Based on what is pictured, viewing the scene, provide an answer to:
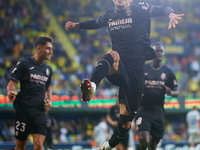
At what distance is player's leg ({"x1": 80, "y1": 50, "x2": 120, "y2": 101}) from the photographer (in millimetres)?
4382

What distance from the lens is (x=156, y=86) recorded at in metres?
7.55

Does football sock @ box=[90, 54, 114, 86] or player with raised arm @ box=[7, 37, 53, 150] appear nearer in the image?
football sock @ box=[90, 54, 114, 86]

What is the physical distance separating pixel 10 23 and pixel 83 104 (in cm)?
875

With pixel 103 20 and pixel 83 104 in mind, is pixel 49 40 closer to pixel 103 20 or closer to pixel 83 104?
pixel 103 20

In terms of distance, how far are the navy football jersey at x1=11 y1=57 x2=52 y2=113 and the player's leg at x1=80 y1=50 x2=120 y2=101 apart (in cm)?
202

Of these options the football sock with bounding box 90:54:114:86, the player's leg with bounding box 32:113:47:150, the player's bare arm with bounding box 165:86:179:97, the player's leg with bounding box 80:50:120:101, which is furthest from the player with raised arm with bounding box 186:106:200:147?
the football sock with bounding box 90:54:114:86

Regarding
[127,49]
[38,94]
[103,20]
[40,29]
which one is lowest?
[38,94]

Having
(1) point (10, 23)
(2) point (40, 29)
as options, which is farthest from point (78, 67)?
(1) point (10, 23)

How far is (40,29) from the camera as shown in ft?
76.8

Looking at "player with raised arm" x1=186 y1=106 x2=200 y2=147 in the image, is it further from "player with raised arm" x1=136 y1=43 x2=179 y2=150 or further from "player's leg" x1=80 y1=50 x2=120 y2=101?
"player's leg" x1=80 y1=50 x2=120 y2=101

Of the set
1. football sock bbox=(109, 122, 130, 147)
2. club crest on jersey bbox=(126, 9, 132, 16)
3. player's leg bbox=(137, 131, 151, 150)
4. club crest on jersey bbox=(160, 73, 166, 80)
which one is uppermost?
club crest on jersey bbox=(126, 9, 132, 16)

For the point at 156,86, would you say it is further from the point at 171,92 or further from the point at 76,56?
the point at 76,56

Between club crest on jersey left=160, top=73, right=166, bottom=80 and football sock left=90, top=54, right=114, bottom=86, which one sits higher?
football sock left=90, top=54, right=114, bottom=86

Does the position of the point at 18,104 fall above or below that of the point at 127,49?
below
